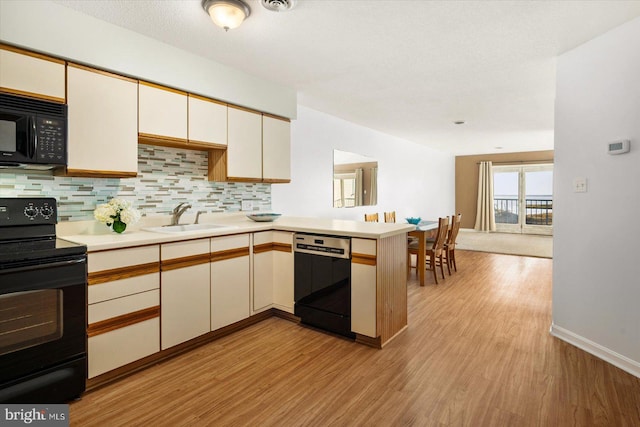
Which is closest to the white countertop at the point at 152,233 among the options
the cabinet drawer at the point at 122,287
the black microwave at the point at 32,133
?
the cabinet drawer at the point at 122,287

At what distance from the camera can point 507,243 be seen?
307 inches

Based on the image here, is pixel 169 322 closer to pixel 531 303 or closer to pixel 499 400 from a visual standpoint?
pixel 499 400

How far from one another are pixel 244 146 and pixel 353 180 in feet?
8.30

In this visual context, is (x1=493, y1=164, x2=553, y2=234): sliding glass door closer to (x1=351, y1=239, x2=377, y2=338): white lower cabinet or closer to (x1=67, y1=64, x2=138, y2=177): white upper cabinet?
(x1=351, y1=239, x2=377, y2=338): white lower cabinet

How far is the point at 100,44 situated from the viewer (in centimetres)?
233

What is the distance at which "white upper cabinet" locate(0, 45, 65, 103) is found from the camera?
1950 mm

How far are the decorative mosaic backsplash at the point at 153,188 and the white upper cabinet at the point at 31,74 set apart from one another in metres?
0.55

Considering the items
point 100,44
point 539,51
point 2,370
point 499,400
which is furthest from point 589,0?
point 2,370

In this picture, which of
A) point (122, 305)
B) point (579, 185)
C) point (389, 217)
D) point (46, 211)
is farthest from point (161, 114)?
point (389, 217)

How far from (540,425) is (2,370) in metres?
2.69

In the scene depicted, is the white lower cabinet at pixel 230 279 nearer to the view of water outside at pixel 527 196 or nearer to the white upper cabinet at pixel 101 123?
the white upper cabinet at pixel 101 123

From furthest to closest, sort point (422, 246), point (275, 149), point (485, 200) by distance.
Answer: point (485, 200)
point (422, 246)
point (275, 149)

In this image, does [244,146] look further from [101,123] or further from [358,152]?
[358,152]

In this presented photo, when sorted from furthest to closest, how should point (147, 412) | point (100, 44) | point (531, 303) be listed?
point (531, 303) < point (100, 44) < point (147, 412)
